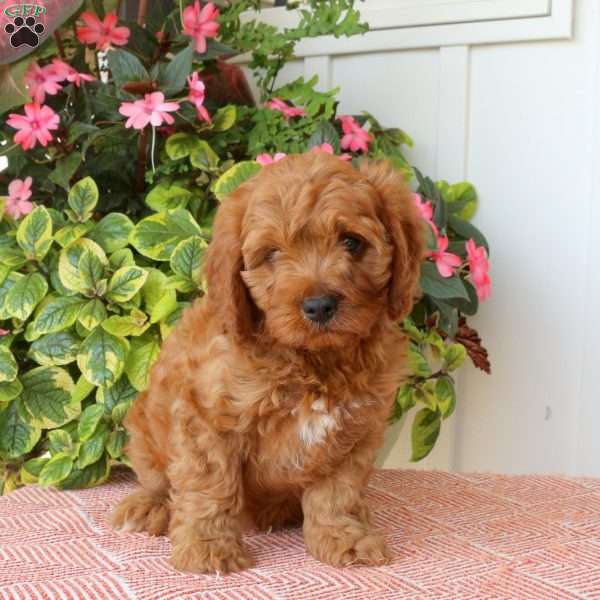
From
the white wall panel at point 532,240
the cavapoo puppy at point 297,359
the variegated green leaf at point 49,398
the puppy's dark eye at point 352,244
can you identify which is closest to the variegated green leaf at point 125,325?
the variegated green leaf at point 49,398

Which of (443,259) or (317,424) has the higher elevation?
(443,259)

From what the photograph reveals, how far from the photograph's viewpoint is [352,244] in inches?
83.7

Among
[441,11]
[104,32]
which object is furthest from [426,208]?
[104,32]

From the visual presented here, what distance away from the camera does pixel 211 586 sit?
6.68 ft

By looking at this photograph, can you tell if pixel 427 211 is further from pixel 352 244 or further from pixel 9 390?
pixel 9 390

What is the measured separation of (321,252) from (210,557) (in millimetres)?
732

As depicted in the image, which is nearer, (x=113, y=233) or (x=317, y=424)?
(x=317, y=424)

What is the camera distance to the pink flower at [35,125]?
3.02 metres

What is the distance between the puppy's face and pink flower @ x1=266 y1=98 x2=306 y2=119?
3.57 feet

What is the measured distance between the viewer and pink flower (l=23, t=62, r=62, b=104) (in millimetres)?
3102

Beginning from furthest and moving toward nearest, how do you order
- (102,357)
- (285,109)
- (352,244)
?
1. (285,109)
2. (102,357)
3. (352,244)

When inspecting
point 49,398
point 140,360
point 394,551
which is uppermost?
point 140,360

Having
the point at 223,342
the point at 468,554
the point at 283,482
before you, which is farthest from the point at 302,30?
the point at 468,554

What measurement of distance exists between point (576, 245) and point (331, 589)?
1793mm
